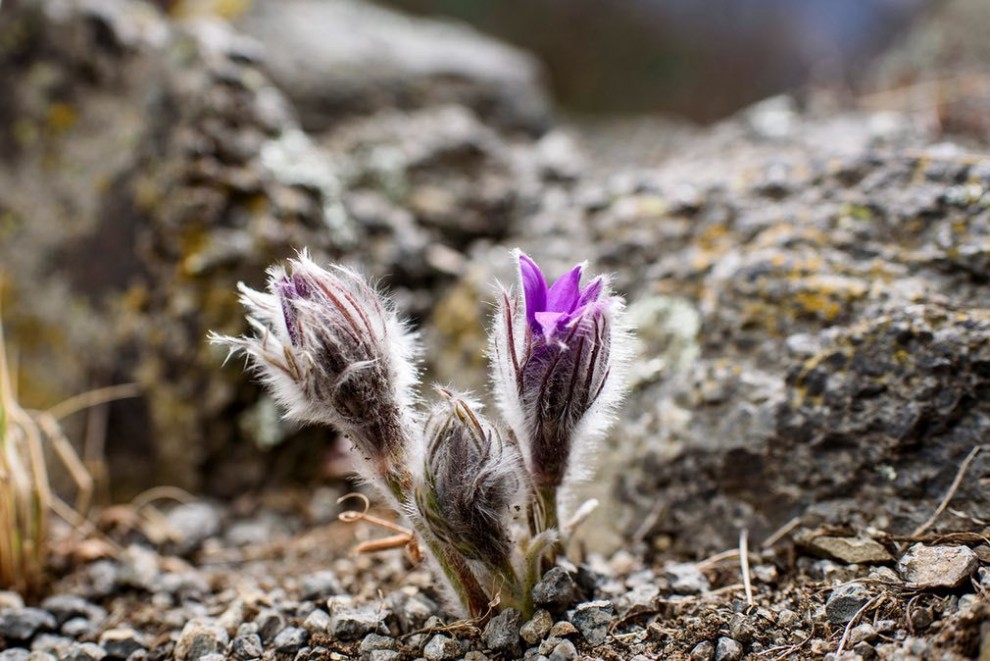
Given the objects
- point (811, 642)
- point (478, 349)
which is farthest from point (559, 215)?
point (811, 642)

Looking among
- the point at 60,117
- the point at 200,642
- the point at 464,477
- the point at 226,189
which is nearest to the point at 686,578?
the point at 464,477

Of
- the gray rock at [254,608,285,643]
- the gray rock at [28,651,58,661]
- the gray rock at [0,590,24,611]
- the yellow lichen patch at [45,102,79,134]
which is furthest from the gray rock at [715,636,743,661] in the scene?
the yellow lichen patch at [45,102,79,134]

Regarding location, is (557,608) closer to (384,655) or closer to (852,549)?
(384,655)

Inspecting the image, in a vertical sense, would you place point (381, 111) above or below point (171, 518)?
above

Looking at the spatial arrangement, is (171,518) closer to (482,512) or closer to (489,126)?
(482,512)

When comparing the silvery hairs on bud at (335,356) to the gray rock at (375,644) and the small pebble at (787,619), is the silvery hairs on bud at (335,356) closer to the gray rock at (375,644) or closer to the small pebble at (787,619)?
the gray rock at (375,644)

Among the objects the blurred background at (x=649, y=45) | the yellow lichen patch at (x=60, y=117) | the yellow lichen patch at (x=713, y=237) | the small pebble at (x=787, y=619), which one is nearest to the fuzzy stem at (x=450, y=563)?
the small pebble at (x=787, y=619)
